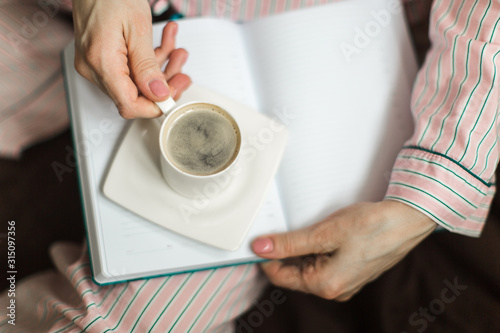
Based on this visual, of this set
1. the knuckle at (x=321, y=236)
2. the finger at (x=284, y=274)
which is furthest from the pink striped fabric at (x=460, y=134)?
the finger at (x=284, y=274)

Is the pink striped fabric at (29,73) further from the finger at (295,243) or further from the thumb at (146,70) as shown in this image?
the finger at (295,243)

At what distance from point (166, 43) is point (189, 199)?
11.4 inches

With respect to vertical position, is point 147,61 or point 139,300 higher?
point 147,61

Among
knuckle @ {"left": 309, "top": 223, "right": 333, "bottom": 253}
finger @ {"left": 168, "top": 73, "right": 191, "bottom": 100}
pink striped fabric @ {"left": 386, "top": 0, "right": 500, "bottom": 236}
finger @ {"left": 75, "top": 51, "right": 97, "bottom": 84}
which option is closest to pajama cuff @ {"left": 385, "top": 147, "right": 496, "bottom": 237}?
pink striped fabric @ {"left": 386, "top": 0, "right": 500, "bottom": 236}

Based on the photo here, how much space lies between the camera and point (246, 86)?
0.78 metres

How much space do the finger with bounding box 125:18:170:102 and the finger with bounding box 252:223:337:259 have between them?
29 centimetres

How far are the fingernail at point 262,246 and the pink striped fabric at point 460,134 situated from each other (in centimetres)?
22

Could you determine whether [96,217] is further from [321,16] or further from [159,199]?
[321,16]

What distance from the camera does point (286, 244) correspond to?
0.67m

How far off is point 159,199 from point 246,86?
28 centimetres

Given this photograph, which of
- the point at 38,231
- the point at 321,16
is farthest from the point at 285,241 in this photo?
the point at 38,231

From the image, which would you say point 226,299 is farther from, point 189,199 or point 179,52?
point 179,52

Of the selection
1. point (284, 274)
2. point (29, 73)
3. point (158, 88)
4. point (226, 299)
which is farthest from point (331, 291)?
point (29, 73)

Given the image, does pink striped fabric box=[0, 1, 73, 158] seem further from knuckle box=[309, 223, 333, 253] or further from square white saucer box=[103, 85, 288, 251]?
knuckle box=[309, 223, 333, 253]
